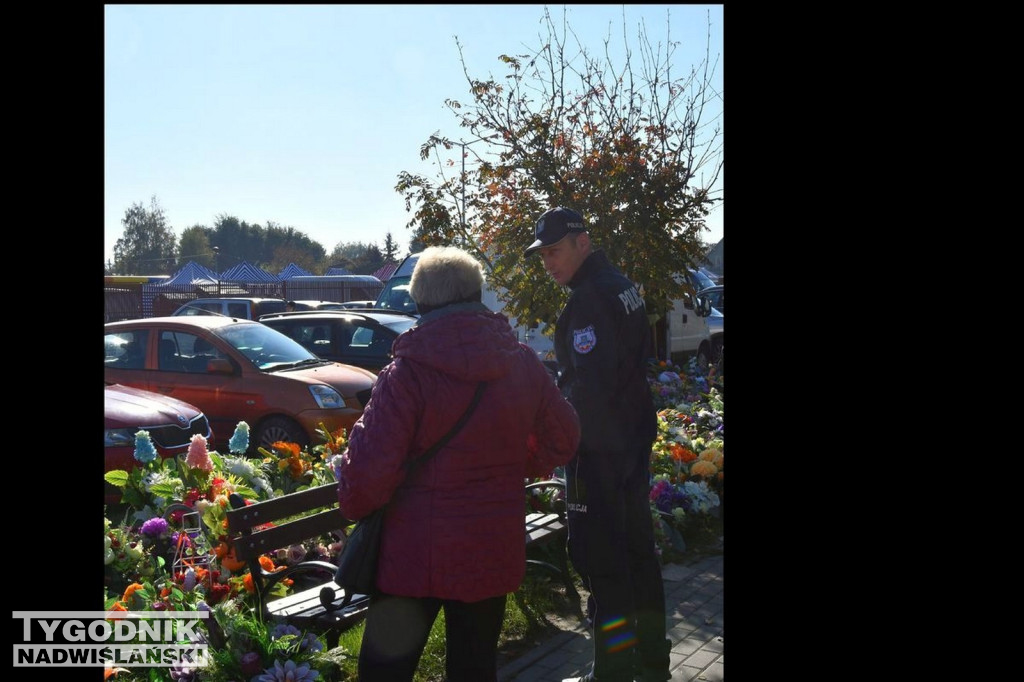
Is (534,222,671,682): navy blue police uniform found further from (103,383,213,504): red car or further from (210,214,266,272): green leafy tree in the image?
(210,214,266,272): green leafy tree

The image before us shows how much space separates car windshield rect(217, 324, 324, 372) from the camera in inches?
353

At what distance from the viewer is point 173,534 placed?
4.56 metres

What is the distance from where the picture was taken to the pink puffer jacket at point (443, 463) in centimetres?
252

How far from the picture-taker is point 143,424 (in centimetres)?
689

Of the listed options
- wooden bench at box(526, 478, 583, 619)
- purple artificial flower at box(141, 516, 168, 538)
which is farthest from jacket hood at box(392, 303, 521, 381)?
purple artificial flower at box(141, 516, 168, 538)

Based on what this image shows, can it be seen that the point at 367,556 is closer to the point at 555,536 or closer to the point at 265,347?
the point at 555,536

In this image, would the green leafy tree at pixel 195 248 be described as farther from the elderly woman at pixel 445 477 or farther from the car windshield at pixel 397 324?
the elderly woman at pixel 445 477

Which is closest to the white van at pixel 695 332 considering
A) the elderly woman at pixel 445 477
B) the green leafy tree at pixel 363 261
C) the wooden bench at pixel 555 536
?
the wooden bench at pixel 555 536

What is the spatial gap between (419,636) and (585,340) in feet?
4.28

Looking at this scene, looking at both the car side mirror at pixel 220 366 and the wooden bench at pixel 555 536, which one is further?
the car side mirror at pixel 220 366

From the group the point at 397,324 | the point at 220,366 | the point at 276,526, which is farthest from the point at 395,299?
the point at 276,526

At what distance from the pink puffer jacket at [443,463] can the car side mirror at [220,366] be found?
6478 mm
